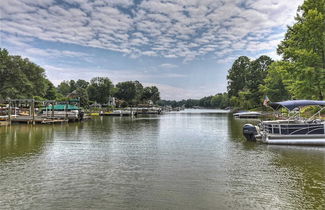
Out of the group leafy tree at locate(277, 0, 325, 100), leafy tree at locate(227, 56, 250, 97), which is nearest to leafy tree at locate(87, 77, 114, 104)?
leafy tree at locate(227, 56, 250, 97)

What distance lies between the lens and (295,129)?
1883cm

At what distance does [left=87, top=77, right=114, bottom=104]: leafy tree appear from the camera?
378ft

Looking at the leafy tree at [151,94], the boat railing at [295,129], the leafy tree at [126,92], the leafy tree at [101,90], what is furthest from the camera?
the leafy tree at [151,94]

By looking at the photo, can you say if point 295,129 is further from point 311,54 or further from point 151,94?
point 151,94

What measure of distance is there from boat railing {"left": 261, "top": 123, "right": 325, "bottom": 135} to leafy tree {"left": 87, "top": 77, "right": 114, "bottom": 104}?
336 ft

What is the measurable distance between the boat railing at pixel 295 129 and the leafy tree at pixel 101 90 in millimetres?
102382

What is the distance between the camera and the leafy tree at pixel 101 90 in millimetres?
115312

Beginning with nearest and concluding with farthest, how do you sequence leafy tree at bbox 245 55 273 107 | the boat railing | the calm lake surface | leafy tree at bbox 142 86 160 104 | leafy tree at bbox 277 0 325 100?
1. the calm lake surface
2. the boat railing
3. leafy tree at bbox 277 0 325 100
4. leafy tree at bbox 245 55 273 107
5. leafy tree at bbox 142 86 160 104

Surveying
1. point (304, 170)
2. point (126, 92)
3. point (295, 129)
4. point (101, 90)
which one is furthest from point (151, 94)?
point (304, 170)

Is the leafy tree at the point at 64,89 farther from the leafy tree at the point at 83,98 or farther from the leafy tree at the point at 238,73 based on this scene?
the leafy tree at the point at 238,73

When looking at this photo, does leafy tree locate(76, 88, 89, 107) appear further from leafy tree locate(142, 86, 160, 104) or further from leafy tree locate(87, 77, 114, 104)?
leafy tree locate(142, 86, 160, 104)

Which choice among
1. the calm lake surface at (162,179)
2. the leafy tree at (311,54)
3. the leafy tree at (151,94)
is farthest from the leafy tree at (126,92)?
the calm lake surface at (162,179)

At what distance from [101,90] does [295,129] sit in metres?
105

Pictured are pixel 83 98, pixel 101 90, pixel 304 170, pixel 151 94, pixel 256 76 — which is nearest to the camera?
pixel 304 170
